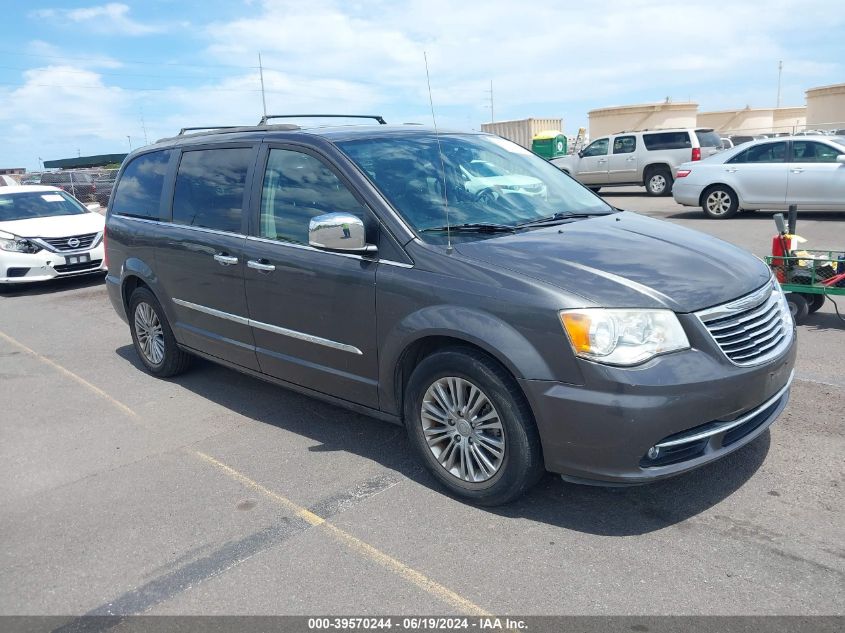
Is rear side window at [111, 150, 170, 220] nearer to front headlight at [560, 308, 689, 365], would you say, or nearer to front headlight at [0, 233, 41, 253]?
front headlight at [560, 308, 689, 365]

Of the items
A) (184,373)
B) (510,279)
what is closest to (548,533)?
(510,279)

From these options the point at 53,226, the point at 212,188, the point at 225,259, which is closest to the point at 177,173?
the point at 212,188

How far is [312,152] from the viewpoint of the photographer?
4289 mm

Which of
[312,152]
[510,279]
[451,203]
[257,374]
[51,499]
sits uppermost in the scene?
[312,152]

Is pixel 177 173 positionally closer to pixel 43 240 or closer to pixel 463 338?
pixel 463 338

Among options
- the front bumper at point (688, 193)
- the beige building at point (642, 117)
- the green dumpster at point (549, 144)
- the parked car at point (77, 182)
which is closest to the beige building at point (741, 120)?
the beige building at point (642, 117)

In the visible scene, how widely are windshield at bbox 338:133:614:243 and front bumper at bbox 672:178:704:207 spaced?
10.8m

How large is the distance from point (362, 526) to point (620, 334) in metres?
1.55

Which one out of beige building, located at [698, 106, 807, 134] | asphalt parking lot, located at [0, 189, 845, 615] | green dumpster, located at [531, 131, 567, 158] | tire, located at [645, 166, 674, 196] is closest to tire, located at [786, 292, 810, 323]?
asphalt parking lot, located at [0, 189, 845, 615]

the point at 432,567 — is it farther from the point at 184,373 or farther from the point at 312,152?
the point at 184,373

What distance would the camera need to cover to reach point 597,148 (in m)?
21.4

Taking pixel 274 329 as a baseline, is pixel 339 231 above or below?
above

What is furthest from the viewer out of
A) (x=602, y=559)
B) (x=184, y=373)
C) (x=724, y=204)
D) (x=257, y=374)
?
(x=724, y=204)

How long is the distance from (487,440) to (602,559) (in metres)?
0.75
